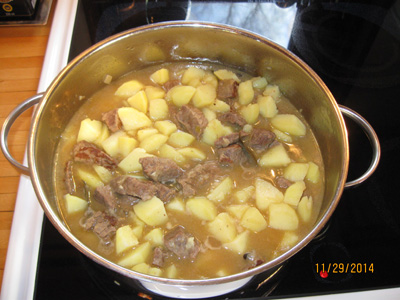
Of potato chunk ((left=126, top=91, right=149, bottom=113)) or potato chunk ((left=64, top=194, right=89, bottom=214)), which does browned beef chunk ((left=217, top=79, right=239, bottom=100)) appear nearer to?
potato chunk ((left=126, top=91, right=149, bottom=113))

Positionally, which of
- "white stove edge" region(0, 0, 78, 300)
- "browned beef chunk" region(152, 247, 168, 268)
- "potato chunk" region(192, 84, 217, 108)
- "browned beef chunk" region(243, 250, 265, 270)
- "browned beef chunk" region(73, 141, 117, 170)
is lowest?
"white stove edge" region(0, 0, 78, 300)

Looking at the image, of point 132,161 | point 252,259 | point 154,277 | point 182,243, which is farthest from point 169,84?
point 154,277

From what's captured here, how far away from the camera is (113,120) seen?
195 cm

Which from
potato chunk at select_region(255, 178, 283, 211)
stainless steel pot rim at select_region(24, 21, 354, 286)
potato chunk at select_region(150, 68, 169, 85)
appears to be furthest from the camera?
potato chunk at select_region(150, 68, 169, 85)

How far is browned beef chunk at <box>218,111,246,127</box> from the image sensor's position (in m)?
1.98

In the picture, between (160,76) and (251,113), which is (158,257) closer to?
(251,113)

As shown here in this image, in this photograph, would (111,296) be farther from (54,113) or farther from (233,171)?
(54,113)

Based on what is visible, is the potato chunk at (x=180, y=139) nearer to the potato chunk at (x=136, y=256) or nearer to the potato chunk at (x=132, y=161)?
the potato chunk at (x=132, y=161)

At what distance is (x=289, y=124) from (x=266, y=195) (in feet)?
1.45

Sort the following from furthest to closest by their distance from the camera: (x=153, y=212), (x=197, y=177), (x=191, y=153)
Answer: (x=191, y=153)
(x=197, y=177)
(x=153, y=212)

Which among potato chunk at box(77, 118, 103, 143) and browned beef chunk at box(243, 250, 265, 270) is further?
potato chunk at box(77, 118, 103, 143)
